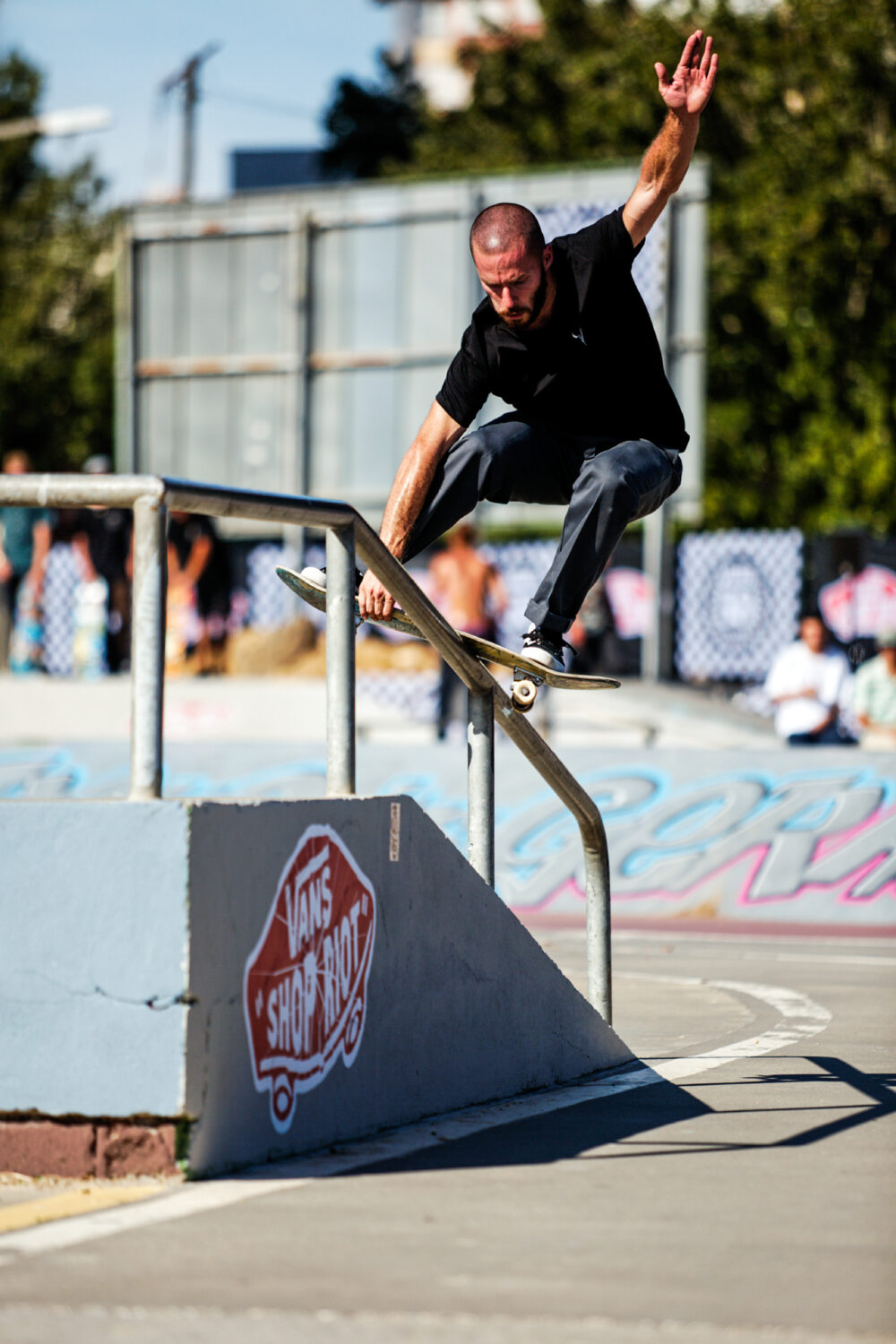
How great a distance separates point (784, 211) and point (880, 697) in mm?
22354

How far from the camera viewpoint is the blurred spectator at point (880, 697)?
1419 cm

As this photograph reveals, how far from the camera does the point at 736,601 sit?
1717cm

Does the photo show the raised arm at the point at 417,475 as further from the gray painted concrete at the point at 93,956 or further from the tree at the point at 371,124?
the tree at the point at 371,124

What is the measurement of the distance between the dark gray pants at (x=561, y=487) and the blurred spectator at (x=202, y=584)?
31.7 feet

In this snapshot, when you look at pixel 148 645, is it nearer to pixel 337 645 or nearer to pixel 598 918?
pixel 337 645

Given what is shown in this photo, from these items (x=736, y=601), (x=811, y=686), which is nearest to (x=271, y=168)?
(x=736, y=601)

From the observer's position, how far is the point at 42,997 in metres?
4.62

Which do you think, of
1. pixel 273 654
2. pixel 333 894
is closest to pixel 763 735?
pixel 273 654

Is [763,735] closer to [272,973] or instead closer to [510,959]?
[510,959]

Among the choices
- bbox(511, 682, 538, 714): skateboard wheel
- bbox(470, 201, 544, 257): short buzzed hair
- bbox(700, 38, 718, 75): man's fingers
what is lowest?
bbox(511, 682, 538, 714): skateboard wheel

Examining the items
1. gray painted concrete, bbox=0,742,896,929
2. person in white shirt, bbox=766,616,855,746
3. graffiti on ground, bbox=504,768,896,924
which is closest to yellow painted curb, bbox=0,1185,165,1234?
gray painted concrete, bbox=0,742,896,929

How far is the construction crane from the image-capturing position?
3512cm

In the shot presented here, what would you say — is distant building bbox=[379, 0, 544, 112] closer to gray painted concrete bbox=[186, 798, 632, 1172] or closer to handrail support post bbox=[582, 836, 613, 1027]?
handrail support post bbox=[582, 836, 613, 1027]

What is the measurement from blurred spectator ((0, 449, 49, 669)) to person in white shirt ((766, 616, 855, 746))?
6720mm
